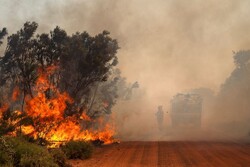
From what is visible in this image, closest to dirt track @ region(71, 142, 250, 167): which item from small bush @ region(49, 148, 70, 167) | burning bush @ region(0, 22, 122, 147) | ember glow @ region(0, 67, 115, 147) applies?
small bush @ region(49, 148, 70, 167)

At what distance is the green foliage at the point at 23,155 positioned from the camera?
51.1 feet

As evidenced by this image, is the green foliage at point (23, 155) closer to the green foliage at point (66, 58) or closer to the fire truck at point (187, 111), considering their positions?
the green foliage at point (66, 58)

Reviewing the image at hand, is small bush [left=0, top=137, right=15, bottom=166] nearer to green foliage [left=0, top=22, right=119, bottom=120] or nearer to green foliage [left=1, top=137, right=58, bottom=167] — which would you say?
green foliage [left=1, top=137, right=58, bottom=167]

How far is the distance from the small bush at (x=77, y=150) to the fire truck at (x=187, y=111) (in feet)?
104

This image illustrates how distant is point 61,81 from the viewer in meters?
36.1

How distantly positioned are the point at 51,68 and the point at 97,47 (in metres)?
5.64

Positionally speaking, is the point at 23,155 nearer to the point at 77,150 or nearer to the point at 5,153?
the point at 5,153

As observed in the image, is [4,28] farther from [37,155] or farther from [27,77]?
[37,155]

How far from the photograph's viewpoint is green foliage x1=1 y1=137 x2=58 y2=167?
15.6 meters

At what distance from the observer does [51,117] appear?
30391mm

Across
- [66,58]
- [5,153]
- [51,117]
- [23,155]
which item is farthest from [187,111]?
[5,153]

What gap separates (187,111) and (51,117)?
2836 centimetres

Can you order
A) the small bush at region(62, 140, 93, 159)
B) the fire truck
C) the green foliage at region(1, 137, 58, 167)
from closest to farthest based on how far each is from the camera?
the green foliage at region(1, 137, 58, 167) < the small bush at region(62, 140, 93, 159) < the fire truck

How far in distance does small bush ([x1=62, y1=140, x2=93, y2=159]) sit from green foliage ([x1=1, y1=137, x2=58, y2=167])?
222 inches
